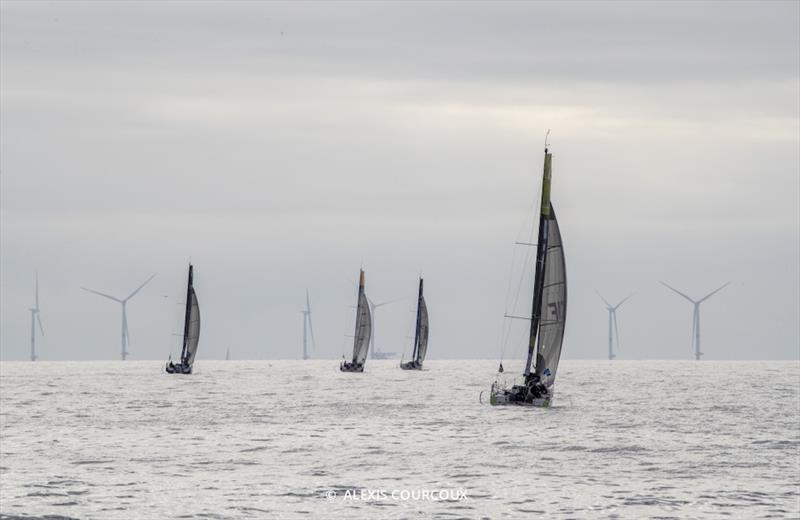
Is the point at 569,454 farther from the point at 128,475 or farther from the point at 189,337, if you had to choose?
the point at 189,337

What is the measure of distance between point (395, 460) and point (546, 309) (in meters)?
29.7

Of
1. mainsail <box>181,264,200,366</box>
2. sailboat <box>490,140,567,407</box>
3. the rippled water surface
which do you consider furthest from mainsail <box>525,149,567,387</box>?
mainsail <box>181,264,200,366</box>

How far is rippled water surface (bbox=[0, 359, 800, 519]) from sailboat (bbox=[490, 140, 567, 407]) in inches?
94.1

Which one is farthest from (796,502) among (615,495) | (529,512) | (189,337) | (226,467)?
(189,337)

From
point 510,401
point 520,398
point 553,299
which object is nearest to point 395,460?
point 510,401

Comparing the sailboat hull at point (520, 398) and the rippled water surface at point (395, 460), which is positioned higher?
the sailboat hull at point (520, 398)

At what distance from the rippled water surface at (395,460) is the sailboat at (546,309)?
2.39 m

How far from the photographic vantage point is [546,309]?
330 ft

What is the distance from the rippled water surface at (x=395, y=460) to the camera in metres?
56.4

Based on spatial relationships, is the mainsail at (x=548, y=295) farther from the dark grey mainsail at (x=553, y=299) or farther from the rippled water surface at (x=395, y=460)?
the rippled water surface at (x=395, y=460)

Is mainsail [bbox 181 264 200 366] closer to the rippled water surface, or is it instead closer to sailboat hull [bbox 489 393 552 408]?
the rippled water surface

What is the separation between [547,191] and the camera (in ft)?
337

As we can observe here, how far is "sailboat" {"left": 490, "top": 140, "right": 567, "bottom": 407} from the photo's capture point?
100000mm

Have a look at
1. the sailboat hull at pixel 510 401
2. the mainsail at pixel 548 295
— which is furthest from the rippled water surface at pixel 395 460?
the mainsail at pixel 548 295
